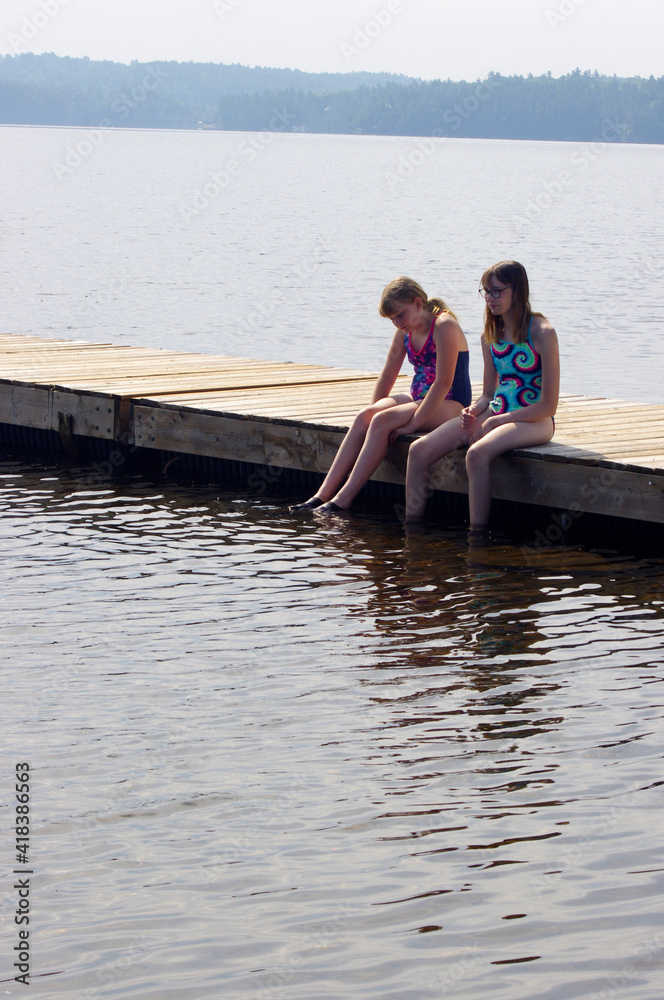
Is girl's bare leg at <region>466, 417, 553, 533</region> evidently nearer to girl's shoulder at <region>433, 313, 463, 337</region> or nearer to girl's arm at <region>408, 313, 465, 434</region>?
girl's arm at <region>408, 313, 465, 434</region>

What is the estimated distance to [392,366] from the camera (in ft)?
27.5

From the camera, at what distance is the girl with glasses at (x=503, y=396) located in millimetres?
7484

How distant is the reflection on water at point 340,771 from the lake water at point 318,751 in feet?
0.04

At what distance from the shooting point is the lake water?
361 centimetres

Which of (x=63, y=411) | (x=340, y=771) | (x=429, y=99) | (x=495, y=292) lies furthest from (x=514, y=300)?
(x=429, y=99)

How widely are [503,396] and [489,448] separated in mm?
379

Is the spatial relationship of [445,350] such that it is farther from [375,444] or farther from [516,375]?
[375,444]

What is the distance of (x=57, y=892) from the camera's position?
3.85 m

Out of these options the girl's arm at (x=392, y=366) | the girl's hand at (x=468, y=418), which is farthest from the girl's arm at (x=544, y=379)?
the girl's arm at (x=392, y=366)

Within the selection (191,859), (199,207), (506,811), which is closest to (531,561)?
(506,811)

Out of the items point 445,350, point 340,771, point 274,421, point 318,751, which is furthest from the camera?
point 274,421

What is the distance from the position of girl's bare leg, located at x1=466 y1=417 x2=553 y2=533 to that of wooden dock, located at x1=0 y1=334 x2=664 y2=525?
87 mm

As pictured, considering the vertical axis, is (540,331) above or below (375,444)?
above

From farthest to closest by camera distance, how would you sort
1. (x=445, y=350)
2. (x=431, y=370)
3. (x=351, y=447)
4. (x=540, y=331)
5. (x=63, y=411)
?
(x=63, y=411) < (x=351, y=447) < (x=431, y=370) < (x=445, y=350) < (x=540, y=331)
